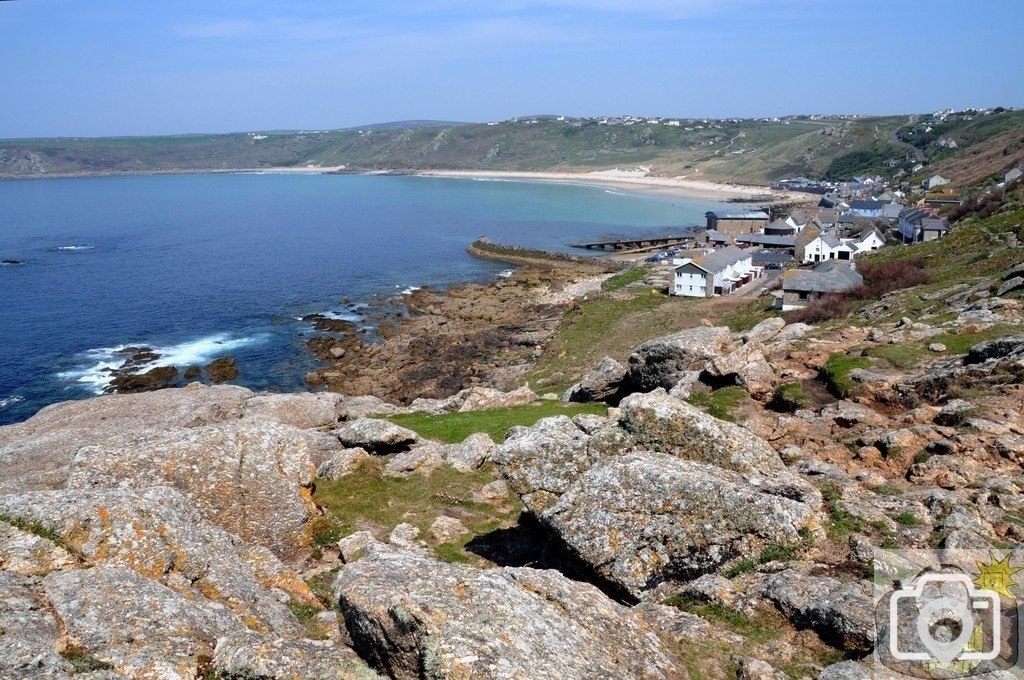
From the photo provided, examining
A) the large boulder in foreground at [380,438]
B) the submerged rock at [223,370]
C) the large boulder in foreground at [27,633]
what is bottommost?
the submerged rock at [223,370]

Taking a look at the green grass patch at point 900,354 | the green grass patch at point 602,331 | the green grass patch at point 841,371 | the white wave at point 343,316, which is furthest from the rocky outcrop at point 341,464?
the white wave at point 343,316

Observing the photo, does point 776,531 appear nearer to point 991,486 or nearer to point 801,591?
point 801,591

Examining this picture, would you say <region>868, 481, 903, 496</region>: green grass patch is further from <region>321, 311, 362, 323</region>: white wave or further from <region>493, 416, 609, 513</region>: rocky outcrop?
<region>321, 311, 362, 323</region>: white wave

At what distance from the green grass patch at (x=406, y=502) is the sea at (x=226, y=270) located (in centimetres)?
3591

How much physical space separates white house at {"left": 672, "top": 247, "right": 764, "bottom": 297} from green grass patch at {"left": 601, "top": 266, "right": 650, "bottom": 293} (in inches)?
318

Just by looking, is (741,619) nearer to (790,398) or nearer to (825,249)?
(790,398)

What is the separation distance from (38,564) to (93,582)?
1.22 meters

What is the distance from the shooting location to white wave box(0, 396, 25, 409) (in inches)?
1954

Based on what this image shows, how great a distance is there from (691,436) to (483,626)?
8525mm

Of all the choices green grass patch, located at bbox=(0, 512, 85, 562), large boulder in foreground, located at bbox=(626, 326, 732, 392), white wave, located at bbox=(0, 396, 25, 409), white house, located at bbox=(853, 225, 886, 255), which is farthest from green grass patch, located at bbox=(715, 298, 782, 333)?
white wave, located at bbox=(0, 396, 25, 409)

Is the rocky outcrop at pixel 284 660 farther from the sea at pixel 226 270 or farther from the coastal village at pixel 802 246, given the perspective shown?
the coastal village at pixel 802 246

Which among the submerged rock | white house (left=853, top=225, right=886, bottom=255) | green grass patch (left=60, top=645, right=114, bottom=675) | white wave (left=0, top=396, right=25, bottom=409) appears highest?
white house (left=853, top=225, right=886, bottom=255)

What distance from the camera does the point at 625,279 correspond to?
262 ft

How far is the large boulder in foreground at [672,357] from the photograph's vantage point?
93.2 feet
